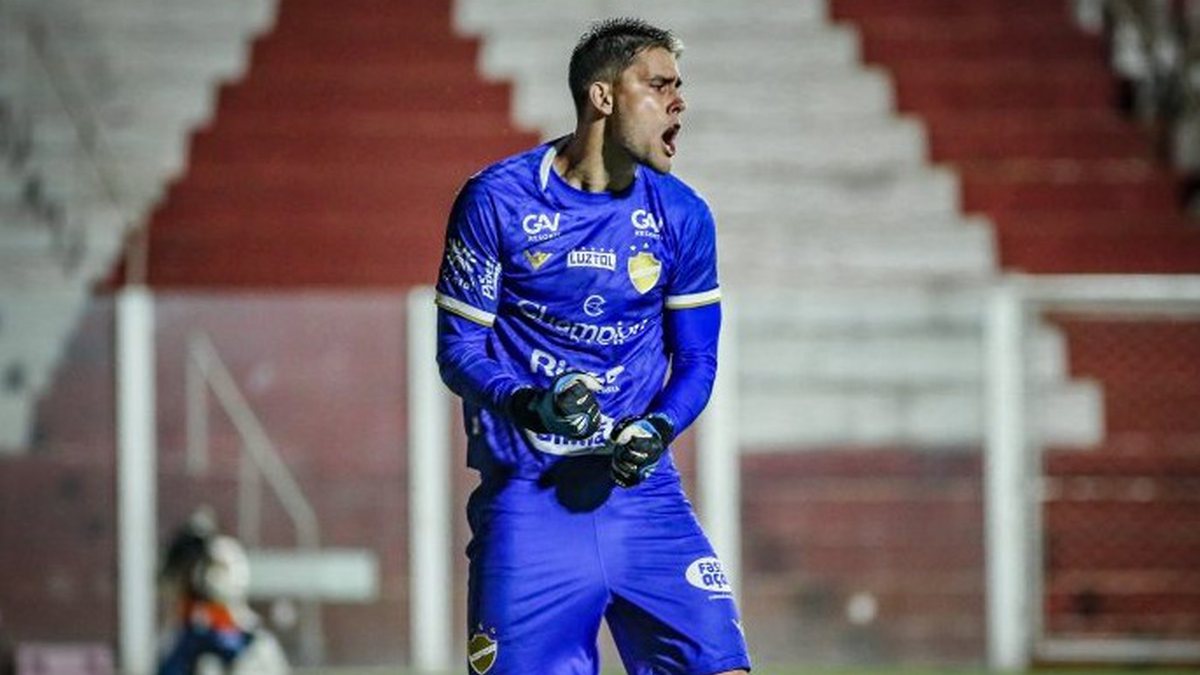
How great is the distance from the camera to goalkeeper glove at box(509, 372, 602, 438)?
15.2 feet

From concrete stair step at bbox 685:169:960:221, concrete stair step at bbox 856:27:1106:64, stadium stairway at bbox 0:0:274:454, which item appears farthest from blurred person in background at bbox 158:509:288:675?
concrete stair step at bbox 856:27:1106:64

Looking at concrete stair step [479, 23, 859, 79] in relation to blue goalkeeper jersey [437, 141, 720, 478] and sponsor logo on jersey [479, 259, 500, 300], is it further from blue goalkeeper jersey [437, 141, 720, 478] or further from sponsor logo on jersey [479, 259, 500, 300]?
sponsor logo on jersey [479, 259, 500, 300]

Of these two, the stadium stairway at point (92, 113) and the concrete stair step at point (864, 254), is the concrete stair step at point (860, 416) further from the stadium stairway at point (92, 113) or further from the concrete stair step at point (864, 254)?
the stadium stairway at point (92, 113)

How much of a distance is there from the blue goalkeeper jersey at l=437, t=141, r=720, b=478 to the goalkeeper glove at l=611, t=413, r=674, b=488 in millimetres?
155

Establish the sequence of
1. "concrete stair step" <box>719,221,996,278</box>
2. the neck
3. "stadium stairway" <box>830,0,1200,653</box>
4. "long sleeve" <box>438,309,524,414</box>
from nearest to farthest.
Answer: "long sleeve" <box>438,309,524,414</box>, the neck, "stadium stairway" <box>830,0,1200,653</box>, "concrete stair step" <box>719,221,996,278</box>

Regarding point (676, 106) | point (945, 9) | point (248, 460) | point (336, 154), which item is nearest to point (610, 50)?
point (676, 106)

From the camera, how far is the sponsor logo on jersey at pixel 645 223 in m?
5.05

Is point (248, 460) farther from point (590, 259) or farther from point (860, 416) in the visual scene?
point (590, 259)

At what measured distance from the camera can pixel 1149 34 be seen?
44.4 ft

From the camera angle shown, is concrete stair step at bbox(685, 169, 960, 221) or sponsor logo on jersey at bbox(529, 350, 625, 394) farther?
concrete stair step at bbox(685, 169, 960, 221)

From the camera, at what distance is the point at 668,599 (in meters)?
4.93

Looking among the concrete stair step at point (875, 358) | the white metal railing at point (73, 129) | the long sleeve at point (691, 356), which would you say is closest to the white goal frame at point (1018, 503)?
the concrete stair step at point (875, 358)

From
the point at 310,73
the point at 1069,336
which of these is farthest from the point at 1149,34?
the point at 310,73

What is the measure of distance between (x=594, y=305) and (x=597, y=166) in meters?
0.30
